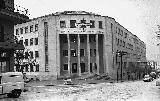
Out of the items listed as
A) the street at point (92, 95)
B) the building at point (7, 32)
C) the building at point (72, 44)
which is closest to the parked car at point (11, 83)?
the street at point (92, 95)

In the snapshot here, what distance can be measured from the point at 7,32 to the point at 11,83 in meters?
9.60

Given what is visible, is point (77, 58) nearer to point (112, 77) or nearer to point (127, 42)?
point (112, 77)

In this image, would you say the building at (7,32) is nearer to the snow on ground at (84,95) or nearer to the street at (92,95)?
the street at (92,95)

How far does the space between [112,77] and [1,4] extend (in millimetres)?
38529

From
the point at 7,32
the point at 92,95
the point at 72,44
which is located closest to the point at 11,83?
the point at 92,95

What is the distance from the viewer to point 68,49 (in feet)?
186

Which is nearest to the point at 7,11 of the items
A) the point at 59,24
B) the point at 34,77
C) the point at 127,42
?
the point at 59,24

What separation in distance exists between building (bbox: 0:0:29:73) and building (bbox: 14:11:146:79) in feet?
78.3

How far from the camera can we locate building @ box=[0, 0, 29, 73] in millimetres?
28197

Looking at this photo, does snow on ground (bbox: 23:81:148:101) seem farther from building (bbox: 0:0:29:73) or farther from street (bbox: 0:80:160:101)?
building (bbox: 0:0:29:73)

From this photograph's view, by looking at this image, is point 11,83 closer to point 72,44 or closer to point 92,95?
point 92,95

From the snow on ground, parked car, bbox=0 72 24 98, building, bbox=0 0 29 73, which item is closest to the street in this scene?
the snow on ground

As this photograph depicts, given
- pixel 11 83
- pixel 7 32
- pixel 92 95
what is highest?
pixel 7 32

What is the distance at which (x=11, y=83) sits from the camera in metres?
21.9
